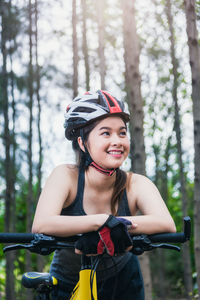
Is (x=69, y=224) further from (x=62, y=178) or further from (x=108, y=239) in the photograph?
(x=62, y=178)

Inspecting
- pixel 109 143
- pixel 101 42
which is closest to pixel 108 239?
pixel 109 143

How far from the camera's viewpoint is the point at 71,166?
9.09 feet

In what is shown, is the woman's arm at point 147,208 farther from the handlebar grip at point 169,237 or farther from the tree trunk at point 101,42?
the tree trunk at point 101,42

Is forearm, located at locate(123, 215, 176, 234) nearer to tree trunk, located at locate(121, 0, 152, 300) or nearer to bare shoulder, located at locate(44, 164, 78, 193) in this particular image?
bare shoulder, located at locate(44, 164, 78, 193)

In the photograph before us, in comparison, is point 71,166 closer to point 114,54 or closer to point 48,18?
point 48,18

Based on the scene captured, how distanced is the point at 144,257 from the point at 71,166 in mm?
3215

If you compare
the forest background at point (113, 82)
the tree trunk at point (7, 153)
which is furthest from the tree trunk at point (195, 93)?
the tree trunk at point (7, 153)

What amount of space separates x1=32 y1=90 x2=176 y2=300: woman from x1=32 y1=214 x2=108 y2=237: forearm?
15 mm

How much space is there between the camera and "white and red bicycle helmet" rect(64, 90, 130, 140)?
2.56 meters

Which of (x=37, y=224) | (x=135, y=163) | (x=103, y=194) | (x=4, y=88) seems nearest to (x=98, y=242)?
(x=37, y=224)

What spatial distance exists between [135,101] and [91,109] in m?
3.19

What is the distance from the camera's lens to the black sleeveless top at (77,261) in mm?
2600

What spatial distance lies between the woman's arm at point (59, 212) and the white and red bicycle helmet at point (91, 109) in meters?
0.32

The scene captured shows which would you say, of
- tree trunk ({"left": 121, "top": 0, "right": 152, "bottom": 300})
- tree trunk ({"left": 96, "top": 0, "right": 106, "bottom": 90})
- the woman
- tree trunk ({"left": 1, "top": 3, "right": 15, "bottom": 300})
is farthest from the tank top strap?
tree trunk ({"left": 1, "top": 3, "right": 15, "bottom": 300})
